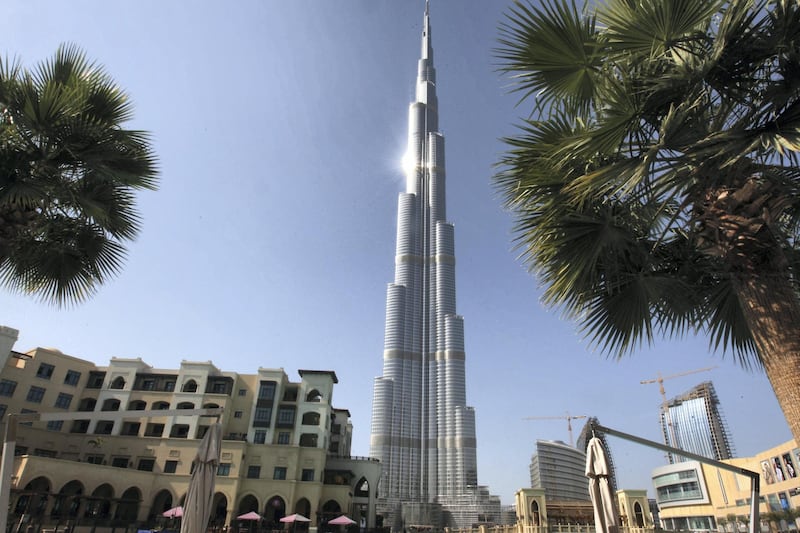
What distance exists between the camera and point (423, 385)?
476 ft

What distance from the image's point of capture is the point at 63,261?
12484 millimetres

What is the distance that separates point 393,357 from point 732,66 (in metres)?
143

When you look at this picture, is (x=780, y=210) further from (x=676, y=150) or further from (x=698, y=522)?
(x=698, y=522)

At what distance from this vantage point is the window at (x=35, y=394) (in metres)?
39.8

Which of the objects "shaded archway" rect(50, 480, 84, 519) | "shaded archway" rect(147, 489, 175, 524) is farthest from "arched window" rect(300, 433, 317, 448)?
"shaded archway" rect(50, 480, 84, 519)

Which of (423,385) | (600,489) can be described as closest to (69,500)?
(600,489)

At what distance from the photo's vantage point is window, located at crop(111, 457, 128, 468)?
40.8 m

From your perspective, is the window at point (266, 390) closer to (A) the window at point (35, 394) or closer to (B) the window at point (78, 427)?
(B) the window at point (78, 427)

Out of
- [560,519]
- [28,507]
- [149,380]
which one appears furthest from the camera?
[560,519]

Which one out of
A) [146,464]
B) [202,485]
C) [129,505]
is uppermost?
[146,464]

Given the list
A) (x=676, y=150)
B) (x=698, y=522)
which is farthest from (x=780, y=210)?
(x=698, y=522)

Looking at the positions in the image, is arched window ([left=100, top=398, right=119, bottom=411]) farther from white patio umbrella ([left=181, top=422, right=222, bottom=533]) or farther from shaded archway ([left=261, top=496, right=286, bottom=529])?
white patio umbrella ([left=181, top=422, right=222, bottom=533])

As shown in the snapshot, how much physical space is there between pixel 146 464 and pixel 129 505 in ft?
12.4

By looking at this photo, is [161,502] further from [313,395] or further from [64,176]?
[64,176]
